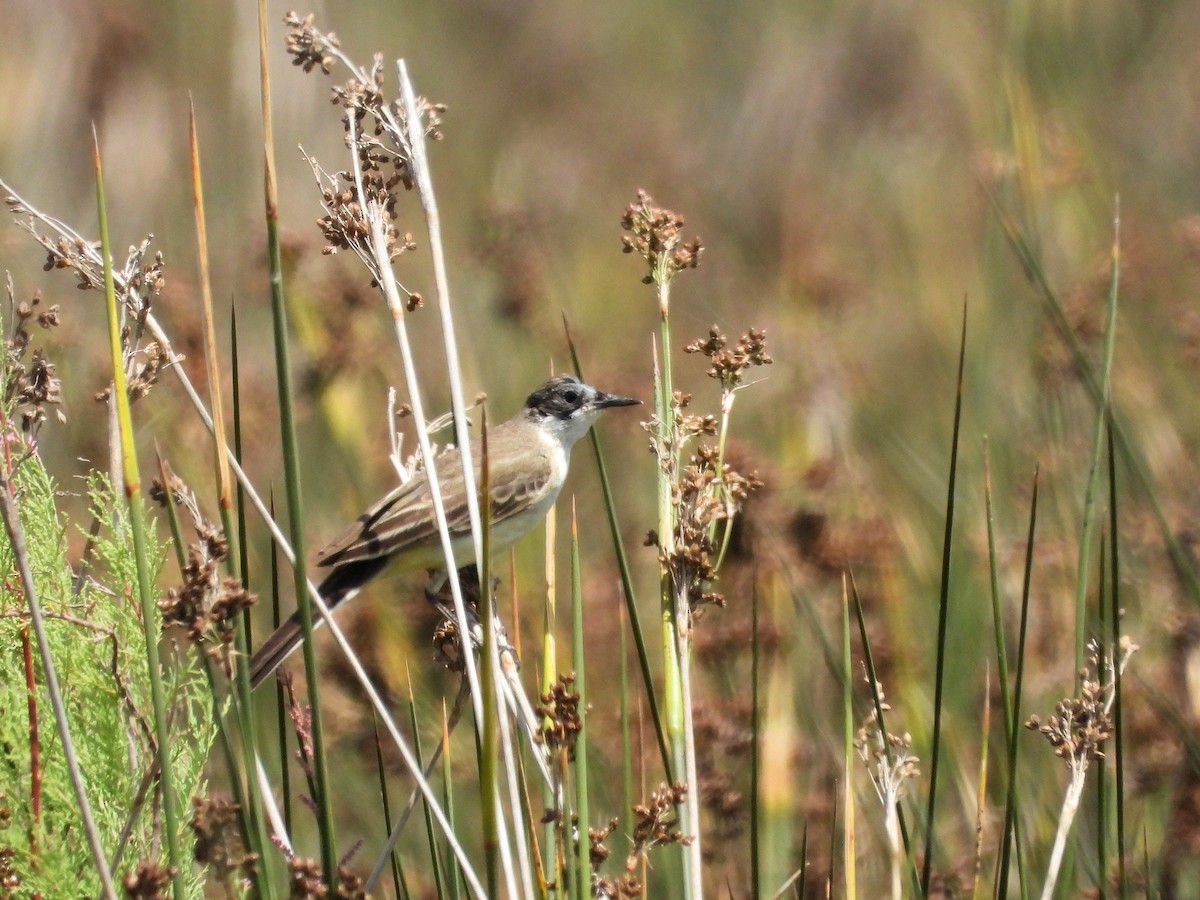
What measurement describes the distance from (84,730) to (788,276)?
4325 millimetres

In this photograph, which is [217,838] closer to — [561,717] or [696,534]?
[561,717]

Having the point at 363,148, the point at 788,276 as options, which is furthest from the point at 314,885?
the point at 788,276

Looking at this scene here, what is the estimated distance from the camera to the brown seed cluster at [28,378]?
2480mm

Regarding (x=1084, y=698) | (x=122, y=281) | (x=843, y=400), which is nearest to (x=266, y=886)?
(x=122, y=281)

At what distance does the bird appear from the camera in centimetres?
418

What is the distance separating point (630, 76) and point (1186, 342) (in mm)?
6559

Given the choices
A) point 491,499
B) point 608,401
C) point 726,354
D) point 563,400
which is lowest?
point 726,354

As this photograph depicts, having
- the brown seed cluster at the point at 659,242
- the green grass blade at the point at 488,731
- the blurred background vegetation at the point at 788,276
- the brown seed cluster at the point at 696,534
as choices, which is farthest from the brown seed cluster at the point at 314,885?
the blurred background vegetation at the point at 788,276

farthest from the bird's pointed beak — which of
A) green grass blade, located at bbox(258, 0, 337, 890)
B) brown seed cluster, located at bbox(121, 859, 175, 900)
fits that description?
brown seed cluster, located at bbox(121, 859, 175, 900)

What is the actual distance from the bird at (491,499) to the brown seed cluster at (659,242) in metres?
1.24

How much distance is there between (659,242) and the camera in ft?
8.52

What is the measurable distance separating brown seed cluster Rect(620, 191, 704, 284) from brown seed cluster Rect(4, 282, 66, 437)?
104 cm

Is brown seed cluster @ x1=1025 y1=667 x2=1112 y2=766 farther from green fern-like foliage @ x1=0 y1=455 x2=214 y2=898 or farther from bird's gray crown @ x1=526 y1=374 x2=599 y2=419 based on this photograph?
bird's gray crown @ x1=526 y1=374 x2=599 y2=419

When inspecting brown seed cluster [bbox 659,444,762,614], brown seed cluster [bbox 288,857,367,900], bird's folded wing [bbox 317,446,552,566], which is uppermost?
bird's folded wing [bbox 317,446,552,566]
